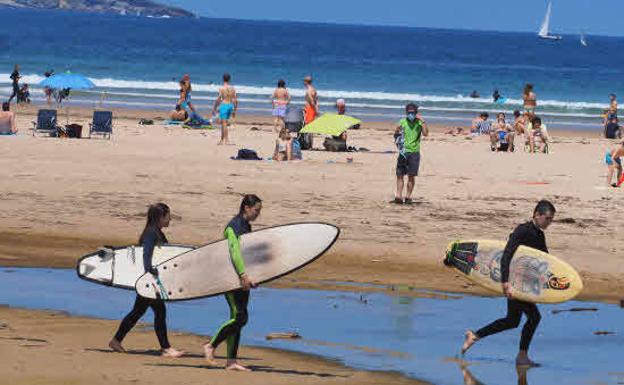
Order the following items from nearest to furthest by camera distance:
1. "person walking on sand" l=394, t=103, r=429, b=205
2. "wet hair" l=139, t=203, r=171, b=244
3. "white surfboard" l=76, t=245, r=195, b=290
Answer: "wet hair" l=139, t=203, r=171, b=244 → "white surfboard" l=76, t=245, r=195, b=290 → "person walking on sand" l=394, t=103, r=429, b=205

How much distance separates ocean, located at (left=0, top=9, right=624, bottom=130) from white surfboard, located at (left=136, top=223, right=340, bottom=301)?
31.9m

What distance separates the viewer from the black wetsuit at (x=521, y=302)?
10.1 metres

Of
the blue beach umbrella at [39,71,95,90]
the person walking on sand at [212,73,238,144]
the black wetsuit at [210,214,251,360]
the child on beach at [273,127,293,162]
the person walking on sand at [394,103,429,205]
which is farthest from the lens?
the blue beach umbrella at [39,71,95,90]

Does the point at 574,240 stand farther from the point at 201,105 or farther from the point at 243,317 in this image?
the point at 201,105

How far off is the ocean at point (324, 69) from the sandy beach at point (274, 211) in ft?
57.2

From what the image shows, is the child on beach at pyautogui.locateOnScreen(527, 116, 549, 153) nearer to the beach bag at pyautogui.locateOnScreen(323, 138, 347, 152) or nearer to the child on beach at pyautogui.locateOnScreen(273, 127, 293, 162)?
the beach bag at pyautogui.locateOnScreen(323, 138, 347, 152)

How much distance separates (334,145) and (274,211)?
8.65m

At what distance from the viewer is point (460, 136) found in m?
33.2

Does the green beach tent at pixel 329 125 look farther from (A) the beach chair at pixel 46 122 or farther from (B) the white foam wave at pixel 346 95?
(B) the white foam wave at pixel 346 95

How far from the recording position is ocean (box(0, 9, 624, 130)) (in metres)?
52.1

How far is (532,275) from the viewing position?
414 inches

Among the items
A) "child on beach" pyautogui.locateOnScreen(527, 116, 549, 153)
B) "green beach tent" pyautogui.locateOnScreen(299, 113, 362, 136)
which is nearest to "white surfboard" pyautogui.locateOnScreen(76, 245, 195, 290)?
"green beach tent" pyautogui.locateOnScreen(299, 113, 362, 136)

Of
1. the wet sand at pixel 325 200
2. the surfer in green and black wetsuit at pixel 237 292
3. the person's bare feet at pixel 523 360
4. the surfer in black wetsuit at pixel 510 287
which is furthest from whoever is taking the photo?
the wet sand at pixel 325 200

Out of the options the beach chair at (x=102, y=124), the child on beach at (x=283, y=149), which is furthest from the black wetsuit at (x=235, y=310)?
the beach chair at (x=102, y=124)
